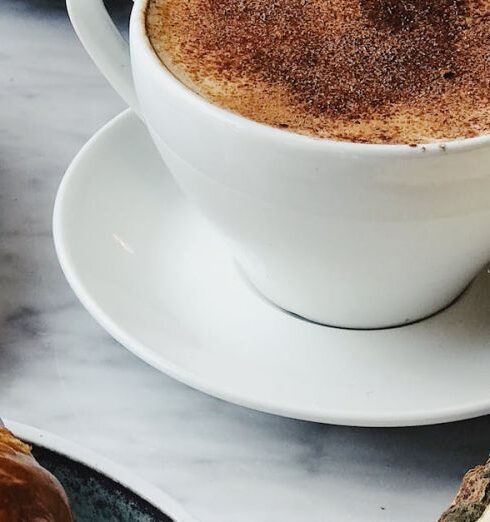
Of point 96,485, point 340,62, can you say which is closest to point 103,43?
point 340,62

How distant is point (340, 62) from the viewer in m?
0.67

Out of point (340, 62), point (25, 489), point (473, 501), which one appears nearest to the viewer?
point (25, 489)

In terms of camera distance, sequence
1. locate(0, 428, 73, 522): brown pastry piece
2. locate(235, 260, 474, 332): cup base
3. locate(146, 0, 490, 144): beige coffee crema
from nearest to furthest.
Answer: locate(0, 428, 73, 522): brown pastry piece
locate(146, 0, 490, 144): beige coffee crema
locate(235, 260, 474, 332): cup base

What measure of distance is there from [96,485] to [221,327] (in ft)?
0.91

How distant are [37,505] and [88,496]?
0.06 m

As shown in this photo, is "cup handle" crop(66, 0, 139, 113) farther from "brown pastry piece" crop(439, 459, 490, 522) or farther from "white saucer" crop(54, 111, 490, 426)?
"brown pastry piece" crop(439, 459, 490, 522)

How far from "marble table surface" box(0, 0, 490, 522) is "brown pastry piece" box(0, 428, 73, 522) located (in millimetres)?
228

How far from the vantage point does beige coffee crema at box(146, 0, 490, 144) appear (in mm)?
633

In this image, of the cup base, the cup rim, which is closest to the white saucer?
the cup base

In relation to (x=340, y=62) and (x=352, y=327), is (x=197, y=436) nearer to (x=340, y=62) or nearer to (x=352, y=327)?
(x=352, y=327)

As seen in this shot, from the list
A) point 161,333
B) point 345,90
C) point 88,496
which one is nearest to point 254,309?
point 161,333

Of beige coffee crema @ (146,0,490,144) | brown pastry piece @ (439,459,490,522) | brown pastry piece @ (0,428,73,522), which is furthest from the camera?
beige coffee crema @ (146,0,490,144)

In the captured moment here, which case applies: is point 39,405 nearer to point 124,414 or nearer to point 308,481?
point 124,414

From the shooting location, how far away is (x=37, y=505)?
40 centimetres
